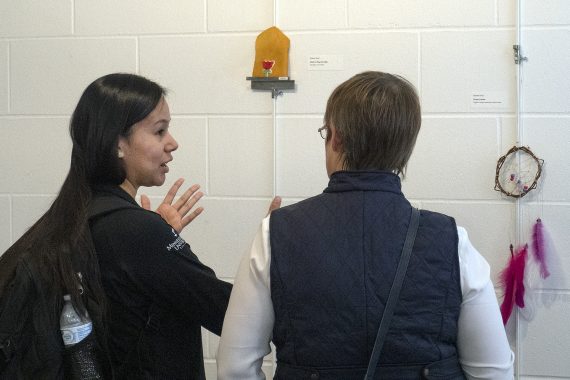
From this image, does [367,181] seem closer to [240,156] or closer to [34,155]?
[240,156]

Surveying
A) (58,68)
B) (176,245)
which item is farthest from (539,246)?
(58,68)

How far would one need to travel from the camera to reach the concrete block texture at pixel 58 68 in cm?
258

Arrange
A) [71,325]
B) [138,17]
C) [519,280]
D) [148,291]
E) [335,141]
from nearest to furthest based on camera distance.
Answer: [335,141], [71,325], [148,291], [519,280], [138,17]

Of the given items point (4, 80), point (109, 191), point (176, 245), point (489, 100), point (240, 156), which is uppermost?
point (4, 80)

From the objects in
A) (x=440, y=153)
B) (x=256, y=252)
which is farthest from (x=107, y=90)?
(x=440, y=153)

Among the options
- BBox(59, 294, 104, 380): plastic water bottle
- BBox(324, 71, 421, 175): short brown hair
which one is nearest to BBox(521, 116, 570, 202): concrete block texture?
BBox(324, 71, 421, 175): short brown hair

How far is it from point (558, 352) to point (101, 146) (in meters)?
1.60

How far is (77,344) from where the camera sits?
4.71 ft

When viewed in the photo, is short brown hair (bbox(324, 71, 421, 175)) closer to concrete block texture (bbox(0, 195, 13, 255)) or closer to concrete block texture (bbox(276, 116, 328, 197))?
concrete block texture (bbox(276, 116, 328, 197))

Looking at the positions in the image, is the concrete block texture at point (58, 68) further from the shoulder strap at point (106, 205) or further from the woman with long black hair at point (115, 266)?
the shoulder strap at point (106, 205)

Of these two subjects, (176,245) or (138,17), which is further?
(138,17)

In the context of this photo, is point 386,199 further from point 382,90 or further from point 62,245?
point 62,245

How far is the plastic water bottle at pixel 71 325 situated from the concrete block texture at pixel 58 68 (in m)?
1.31

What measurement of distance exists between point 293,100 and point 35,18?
3.15ft
